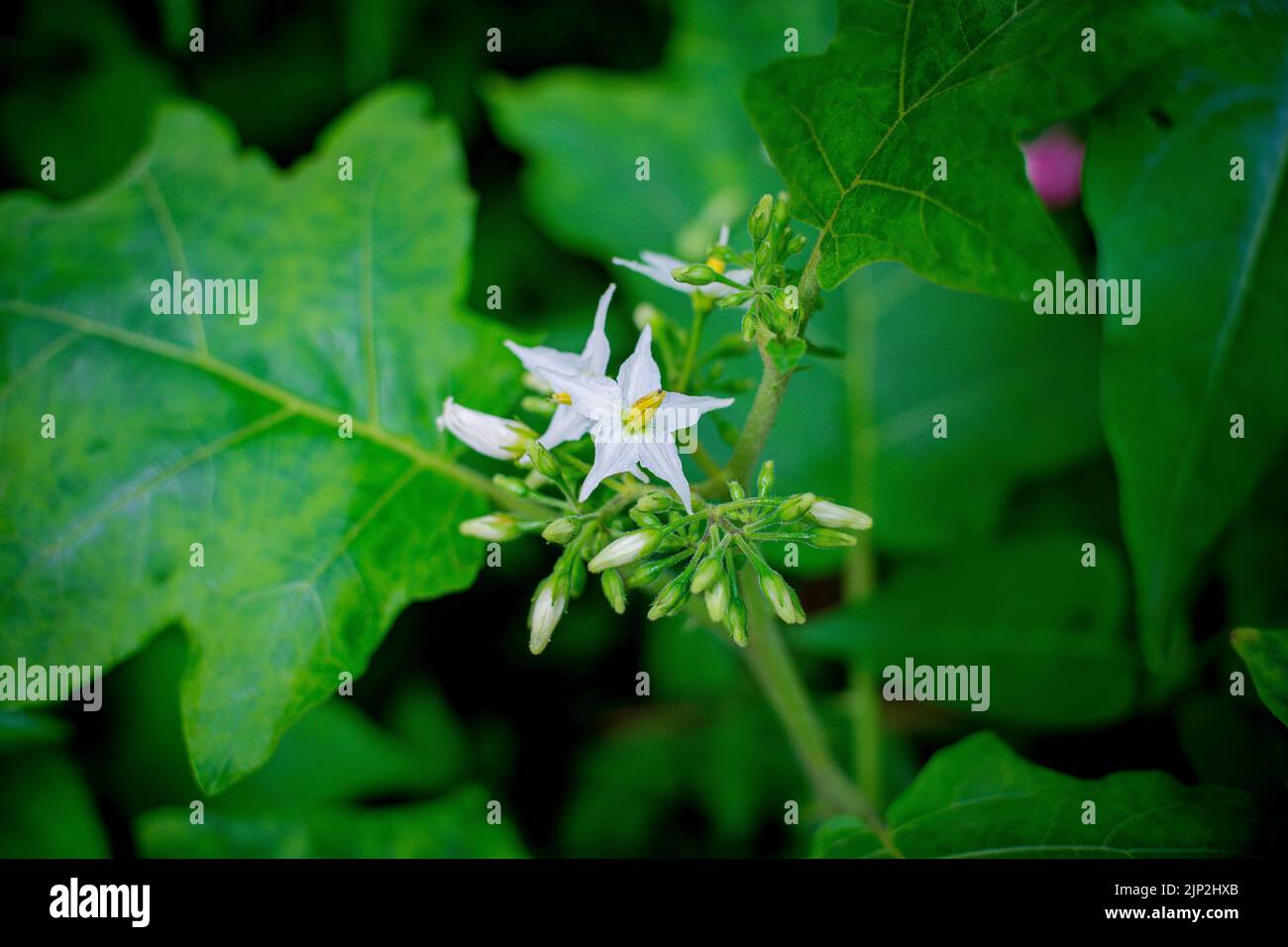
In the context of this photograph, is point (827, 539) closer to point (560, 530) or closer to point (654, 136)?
point (560, 530)

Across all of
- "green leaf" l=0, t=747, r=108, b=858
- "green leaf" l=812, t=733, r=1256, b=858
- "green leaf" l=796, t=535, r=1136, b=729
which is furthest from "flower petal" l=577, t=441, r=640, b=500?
"green leaf" l=0, t=747, r=108, b=858

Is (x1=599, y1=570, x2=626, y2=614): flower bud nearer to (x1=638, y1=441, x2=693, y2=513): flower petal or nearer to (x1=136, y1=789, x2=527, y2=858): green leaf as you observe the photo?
(x1=638, y1=441, x2=693, y2=513): flower petal

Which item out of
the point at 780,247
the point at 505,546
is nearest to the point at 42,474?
the point at 505,546

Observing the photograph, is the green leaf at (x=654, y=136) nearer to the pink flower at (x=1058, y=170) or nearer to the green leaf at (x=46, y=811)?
the pink flower at (x=1058, y=170)

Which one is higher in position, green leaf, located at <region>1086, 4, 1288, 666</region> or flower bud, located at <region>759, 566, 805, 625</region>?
green leaf, located at <region>1086, 4, 1288, 666</region>

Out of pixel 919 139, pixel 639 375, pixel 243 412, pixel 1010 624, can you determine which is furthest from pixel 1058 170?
pixel 243 412

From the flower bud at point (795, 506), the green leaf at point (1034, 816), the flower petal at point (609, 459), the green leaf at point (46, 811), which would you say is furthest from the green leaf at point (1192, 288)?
the green leaf at point (46, 811)
